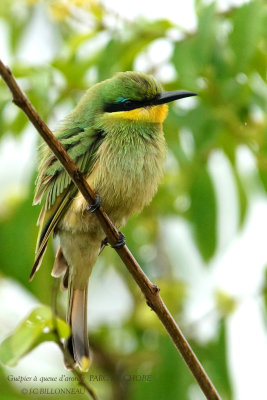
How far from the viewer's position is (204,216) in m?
2.43

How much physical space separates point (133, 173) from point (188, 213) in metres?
0.36

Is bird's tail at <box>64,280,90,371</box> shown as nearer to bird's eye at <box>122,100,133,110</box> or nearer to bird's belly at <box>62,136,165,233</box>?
bird's belly at <box>62,136,165,233</box>

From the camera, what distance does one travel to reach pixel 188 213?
2504 mm

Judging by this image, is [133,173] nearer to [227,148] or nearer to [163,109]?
[163,109]

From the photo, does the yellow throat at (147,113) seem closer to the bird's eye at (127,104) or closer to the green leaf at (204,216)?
the bird's eye at (127,104)

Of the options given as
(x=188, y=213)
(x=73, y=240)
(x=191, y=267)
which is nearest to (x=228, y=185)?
(x=188, y=213)

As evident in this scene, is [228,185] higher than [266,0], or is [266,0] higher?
[266,0]

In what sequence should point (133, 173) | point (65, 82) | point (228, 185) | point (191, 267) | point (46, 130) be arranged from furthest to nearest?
point (191, 267) < point (228, 185) < point (65, 82) < point (133, 173) < point (46, 130)

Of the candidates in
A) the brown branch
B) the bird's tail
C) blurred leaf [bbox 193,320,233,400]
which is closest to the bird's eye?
the bird's tail

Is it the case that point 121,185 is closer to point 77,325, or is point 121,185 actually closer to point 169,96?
point 169,96

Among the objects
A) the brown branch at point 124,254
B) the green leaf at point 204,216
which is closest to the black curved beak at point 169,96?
the green leaf at point 204,216

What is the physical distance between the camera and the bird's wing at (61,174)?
87.0 inches

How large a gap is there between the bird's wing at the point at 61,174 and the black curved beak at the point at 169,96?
0.22 metres

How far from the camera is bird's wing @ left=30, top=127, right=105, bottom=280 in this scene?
2.21 m
